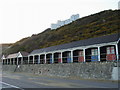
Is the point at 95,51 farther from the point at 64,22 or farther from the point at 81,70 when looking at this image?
the point at 64,22

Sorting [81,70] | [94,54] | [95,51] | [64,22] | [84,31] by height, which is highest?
[64,22]

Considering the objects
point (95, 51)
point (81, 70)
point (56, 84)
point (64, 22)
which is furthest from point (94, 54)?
point (64, 22)

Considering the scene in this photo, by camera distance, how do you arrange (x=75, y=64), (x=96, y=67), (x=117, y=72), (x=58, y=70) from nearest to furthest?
(x=117, y=72) < (x=96, y=67) < (x=75, y=64) < (x=58, y=70)

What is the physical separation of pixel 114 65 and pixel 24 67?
2636cm

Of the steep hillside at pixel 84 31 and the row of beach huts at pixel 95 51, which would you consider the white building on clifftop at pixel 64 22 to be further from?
the row of beach huts at pixel 95 51

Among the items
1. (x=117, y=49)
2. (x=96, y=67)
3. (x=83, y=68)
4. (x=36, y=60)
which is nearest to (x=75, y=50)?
(x=83, y=68)

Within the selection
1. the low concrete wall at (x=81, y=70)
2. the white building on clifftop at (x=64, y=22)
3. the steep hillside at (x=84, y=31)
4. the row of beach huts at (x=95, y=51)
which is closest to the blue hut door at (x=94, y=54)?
the row of beach huts at (x=95, y=51)

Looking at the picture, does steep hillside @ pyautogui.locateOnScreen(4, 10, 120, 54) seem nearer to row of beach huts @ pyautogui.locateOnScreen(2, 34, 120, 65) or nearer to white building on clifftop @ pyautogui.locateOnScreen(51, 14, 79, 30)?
row of beach huts @ pyautogui.locateOnScreen(2, 34, 120, 65)

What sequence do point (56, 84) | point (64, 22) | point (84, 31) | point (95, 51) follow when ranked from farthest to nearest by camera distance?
point (64, 22)
point (84, 31)
point (95, 51)
point (56, 84)

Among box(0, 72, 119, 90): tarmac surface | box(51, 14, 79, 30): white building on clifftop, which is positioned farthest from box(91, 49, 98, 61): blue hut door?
box(51, 14, 79, 30): white building on clifftop

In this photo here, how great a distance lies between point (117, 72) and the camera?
17.7m

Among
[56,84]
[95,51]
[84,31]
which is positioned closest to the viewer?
[56,84]

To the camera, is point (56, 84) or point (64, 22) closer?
point (56, 84)

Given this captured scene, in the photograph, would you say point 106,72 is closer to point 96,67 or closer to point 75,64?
point 96,67
